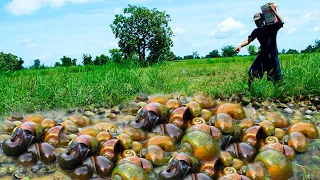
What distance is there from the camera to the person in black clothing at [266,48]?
6375 mm

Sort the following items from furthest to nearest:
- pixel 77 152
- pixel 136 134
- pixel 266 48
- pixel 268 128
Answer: pixel 266 48 → pixel 268 128 → pixel 136 134 → pixel 77 152

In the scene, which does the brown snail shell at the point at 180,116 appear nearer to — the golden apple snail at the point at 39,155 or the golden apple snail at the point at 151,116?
the golden apple snail at the point at 151,116

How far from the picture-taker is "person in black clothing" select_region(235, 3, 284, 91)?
6.38m

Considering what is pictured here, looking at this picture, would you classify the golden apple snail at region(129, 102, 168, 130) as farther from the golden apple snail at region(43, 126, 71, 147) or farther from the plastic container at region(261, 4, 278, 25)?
the plastic container at region(261, 4, 278, 25)

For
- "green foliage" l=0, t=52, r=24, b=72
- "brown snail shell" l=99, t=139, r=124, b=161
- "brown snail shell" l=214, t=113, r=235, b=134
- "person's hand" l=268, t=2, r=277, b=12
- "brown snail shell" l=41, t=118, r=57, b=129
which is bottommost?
"brown snail shell" l=99, t=139, r=124, b=161

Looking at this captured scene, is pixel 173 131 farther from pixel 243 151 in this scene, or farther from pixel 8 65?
pixel 8 65

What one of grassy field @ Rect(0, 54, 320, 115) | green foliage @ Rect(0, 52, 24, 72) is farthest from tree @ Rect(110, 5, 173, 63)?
grassy field @ Rect(0, 54, 320, 115)

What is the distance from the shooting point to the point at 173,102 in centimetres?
428

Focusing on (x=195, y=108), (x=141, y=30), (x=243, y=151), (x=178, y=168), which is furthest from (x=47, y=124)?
(x=141, y=30)

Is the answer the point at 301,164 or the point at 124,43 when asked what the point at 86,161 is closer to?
the point at 301,164

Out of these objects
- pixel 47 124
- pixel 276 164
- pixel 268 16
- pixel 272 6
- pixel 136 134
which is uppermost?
pixel 272 6

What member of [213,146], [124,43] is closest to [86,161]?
[213,146]

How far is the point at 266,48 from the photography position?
6.48 m

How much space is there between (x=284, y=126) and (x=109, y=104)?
2.85 metres
